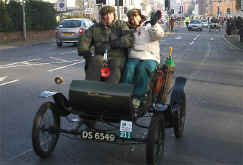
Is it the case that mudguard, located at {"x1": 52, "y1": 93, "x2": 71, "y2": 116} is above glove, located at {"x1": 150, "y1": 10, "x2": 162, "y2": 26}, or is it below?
below

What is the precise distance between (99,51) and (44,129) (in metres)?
1.32

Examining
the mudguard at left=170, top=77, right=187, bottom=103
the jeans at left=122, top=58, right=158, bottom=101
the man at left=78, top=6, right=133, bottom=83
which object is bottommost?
the mudguard at left=170, top=77, right=187, bottom=103

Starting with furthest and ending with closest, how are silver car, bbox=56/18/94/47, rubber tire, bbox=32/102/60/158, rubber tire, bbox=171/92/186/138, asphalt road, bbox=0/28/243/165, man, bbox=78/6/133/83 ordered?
silver car, bbox=56/18/94/47, rubber tire, bbox=171/92/186/138, man, bbox=78/6/133/83, asphalt road, bbox=0/28/243/165, rubber tire, bbox=32/102/60/158

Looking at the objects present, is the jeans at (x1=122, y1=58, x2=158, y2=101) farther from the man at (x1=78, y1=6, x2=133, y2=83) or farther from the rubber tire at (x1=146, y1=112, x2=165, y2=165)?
the rubber tire at (x1=146, y1=112, x2=165, y2=165)

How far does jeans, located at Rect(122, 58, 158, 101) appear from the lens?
215 inches

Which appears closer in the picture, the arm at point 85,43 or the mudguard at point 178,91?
the arm at point 85,43

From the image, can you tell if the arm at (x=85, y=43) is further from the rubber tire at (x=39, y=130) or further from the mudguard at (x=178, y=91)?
the mudguard at (x=178, y=91)

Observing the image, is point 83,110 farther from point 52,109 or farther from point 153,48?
point 153,48

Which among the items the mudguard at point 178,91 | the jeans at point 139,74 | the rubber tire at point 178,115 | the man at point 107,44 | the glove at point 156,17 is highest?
the glove at point 156,17

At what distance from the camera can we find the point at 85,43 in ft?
19.1

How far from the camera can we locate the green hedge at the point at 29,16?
109 feet

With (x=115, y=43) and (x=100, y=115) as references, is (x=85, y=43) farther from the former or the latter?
(x=100, y=115)

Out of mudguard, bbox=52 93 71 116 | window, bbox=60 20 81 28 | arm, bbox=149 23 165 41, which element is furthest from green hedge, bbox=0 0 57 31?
mudguard, bbox=52 93 71 116

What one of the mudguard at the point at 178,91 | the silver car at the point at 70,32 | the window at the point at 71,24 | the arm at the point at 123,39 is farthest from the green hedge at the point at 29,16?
the arm at the point at 123,39
